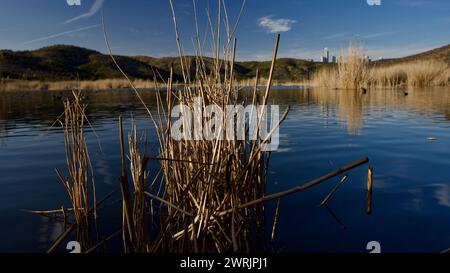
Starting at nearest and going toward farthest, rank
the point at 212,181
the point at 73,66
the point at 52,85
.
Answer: the point at 212,181 < the point at 52,85 < the point at 73,66

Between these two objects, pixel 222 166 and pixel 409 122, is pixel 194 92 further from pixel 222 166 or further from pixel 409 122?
pixel 409 122

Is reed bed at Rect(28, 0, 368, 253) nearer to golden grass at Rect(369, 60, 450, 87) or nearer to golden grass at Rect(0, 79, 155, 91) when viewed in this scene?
golden grass at Rect(369, 60, 450, 87)

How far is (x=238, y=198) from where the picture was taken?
2119 mm

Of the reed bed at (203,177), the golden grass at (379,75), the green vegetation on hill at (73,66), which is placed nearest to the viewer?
the reed bed at (203,177)

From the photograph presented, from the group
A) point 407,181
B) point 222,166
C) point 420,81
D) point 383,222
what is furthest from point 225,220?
point 420,81

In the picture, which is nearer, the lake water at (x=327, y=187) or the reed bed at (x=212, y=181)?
the reed bed at (x=212, y=181)

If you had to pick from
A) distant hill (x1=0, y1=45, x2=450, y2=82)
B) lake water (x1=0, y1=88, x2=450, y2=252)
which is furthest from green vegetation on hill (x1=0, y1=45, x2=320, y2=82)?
lake water (x1=0, y1=88, x2=450, y2=252)

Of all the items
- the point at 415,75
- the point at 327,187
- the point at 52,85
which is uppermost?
the point at 52,85

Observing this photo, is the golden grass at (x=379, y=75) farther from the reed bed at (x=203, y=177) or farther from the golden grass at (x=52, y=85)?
the golden grass at (x=52, y=85)

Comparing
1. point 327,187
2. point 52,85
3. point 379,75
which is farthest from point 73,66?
point 327,187

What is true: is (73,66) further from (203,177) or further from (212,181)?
(212,181)

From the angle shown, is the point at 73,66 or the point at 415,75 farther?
the point at 73,66

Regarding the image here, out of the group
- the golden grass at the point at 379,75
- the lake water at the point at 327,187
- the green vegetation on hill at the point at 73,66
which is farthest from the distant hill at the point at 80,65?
the lake water at the point at 327,187
